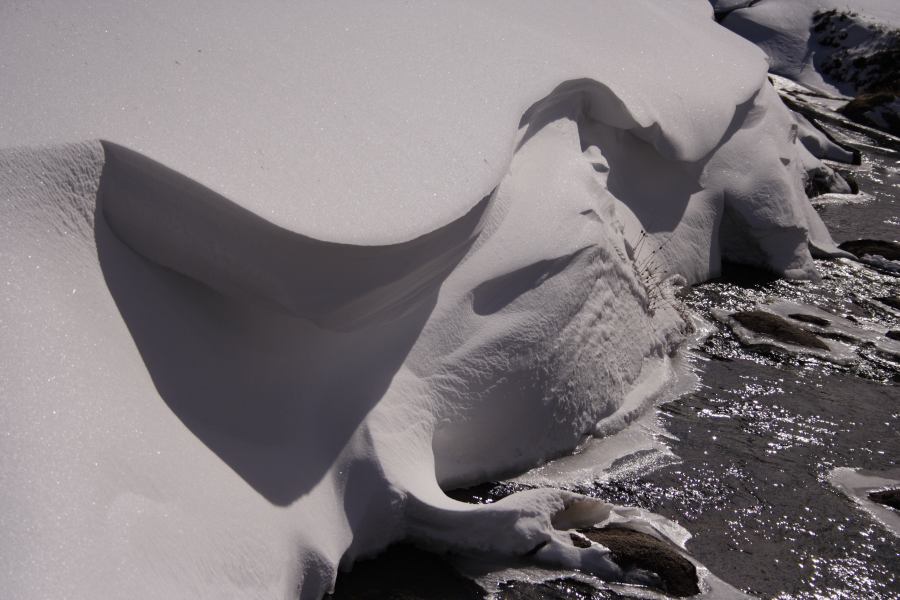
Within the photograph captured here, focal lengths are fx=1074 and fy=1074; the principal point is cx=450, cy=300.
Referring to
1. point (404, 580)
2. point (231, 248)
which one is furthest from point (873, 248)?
point (231, 248)

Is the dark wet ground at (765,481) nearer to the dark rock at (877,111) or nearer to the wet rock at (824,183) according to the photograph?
the wet rock at (824,183)

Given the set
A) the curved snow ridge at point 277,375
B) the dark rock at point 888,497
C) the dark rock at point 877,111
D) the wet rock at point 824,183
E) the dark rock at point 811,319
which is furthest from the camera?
the dark rock at point 877,111

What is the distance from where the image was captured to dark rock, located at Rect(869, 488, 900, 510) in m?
4.24

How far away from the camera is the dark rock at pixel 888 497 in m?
4.24

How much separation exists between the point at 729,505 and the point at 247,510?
195 centimetres

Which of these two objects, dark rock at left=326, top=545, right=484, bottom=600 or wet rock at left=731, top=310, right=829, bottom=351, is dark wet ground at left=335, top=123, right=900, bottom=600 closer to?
dark rock at left=326, top=545, right=484, bottom=600

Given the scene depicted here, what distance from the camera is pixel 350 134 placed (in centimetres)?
392

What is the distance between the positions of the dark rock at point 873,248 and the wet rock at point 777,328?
1643mm

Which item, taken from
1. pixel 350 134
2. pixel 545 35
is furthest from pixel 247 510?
pixel 545 35

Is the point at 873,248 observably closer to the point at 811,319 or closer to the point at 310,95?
the point at 811,319

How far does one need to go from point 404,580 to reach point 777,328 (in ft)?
10.3

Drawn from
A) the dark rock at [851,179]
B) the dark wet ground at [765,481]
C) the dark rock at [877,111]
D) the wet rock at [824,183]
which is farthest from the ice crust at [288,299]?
the dark rock at [877,111]

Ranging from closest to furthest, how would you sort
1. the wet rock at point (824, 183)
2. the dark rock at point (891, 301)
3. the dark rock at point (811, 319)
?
the dark rock at point (811, 319), the dark rock at point (891, 301), the wet rock at point (824, 183)

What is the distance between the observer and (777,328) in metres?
5.77
